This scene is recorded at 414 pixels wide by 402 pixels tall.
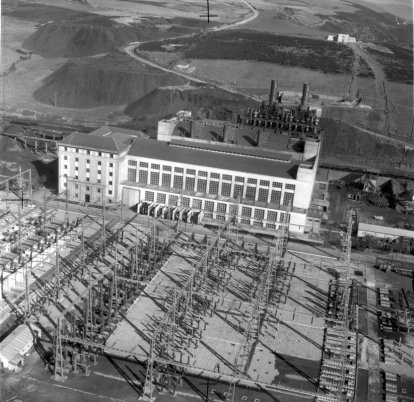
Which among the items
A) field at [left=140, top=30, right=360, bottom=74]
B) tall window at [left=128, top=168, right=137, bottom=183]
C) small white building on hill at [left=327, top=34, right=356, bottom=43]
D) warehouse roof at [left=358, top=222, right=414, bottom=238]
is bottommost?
warehouse roof at [left=358, top=222, right=414, bottom=238]

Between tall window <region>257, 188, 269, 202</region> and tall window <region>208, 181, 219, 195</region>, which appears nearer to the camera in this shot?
tall window <region>257, 188, 269, 202</region>

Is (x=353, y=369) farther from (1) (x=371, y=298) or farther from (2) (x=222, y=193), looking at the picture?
(2) (x=222, y=193)

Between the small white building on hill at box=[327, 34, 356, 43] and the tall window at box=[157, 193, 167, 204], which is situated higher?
the small white building on hill at box=[327, 34, 356, 43]

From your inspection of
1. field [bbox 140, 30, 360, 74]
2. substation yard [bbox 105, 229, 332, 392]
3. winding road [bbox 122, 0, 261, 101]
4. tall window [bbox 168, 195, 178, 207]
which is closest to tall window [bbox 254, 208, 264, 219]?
substation yard [bbox 105, 229, 332, 392]

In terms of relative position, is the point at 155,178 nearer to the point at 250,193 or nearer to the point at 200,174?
the point at 200,174

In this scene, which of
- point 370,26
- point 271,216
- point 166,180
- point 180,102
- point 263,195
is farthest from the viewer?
point 370,26

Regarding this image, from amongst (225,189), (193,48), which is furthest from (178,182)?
(193,48)

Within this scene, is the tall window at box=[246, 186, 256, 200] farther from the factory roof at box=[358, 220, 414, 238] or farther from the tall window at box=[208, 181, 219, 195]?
the factory roof at box=[358, 220, 414, 238]
